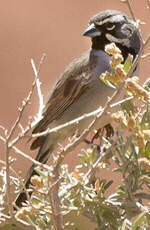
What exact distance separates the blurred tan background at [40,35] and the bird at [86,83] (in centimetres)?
69

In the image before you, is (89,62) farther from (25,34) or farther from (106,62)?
(25,34)

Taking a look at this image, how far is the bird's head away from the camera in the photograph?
A: 9.49 ft

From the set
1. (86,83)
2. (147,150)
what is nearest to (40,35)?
(86,83)

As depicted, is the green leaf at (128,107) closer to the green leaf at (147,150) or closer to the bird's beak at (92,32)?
the green leaf at (147,150)

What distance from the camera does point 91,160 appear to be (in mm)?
1351

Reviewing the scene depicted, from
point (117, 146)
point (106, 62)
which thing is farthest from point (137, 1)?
point (117, 146)

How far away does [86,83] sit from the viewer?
2.84 m

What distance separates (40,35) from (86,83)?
1.04 metres

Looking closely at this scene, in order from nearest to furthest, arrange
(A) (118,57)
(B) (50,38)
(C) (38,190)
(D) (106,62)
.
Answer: (A) (118,57) → (C) (38,190) → (D) (106,62) → (B) (50,38)

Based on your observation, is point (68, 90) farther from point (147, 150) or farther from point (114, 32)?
point (147, 150)

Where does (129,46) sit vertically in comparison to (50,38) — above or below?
below

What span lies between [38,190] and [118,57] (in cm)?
33

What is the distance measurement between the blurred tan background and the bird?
69cm

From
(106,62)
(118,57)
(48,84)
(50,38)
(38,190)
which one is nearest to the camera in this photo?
(118,57)
